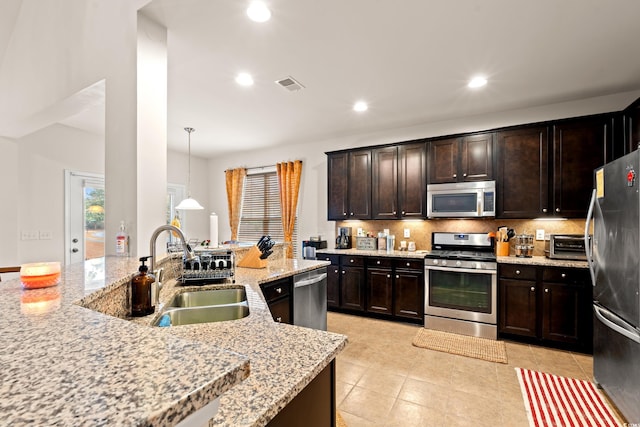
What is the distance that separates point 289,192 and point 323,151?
0.98 meters

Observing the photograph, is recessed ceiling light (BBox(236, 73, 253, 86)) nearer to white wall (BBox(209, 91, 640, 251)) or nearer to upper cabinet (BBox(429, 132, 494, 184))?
white wall (BBox(209, 91, 640, 251))

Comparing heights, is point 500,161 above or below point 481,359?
above

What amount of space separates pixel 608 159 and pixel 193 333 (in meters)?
4.22

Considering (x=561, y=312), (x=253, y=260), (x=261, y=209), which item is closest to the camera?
(x=253, y=260)

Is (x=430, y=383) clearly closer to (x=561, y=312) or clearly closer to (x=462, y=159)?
(x=561, y=312)

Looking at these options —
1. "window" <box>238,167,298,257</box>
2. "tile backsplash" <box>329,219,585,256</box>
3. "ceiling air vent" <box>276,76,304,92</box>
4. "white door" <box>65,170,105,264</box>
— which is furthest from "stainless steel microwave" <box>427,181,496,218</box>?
"white door" <box>65,170,105,264</box>

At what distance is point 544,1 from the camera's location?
1.94 metres

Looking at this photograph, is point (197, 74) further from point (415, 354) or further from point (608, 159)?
point (608, 159)

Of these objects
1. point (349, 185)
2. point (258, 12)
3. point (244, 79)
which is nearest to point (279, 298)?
point (258, 12)

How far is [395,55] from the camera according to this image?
Answer: 260 cm

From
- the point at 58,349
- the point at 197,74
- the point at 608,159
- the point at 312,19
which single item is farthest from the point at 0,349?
the point at 608,159

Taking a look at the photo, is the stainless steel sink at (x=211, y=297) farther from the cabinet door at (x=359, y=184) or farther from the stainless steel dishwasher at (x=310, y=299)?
the cabinet door at (x=359, y=184)

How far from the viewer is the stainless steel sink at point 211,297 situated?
6.43 feet

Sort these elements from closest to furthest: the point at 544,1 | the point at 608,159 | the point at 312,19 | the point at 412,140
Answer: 1. the point at 544,1
2. the point at 312,19
3. the point at 608,159
4. the point at 412,140
